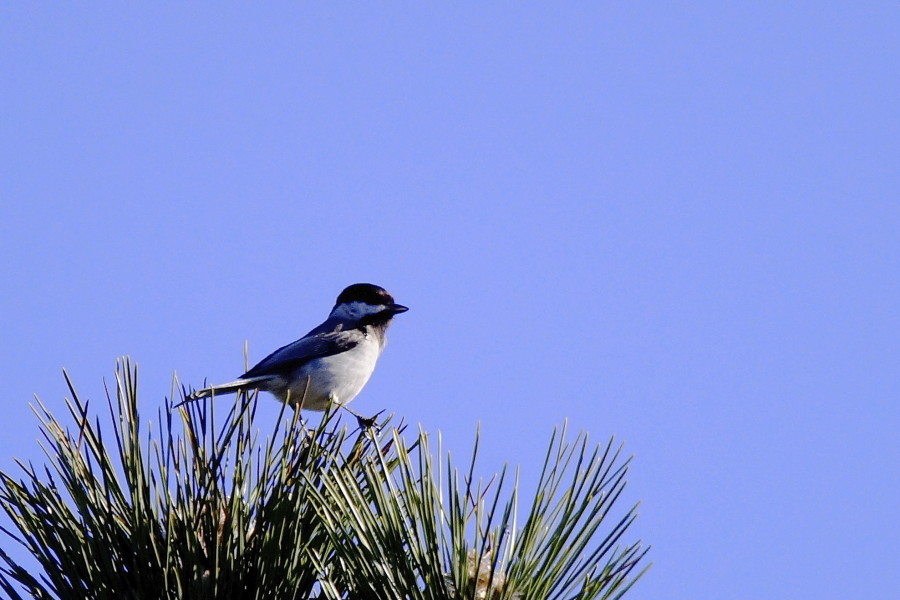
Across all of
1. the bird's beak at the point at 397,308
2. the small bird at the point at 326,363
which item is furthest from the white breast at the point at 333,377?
the bird's beak at the point at 397,308

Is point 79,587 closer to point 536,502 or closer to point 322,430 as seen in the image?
point 322,430

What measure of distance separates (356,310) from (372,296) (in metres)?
0.18

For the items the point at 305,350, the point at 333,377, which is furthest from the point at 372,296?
the point at 333,377

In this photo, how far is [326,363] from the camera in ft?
23.1

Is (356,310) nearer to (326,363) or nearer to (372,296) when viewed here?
(372,296)

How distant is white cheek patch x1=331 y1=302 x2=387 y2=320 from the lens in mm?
8289

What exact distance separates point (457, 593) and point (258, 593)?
20.6 inches

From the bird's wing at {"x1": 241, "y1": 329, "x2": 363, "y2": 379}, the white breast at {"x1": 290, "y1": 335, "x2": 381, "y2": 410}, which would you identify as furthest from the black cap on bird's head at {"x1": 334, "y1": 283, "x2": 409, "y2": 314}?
the white breast at {"x1": 290, "y1": 335, "x2": 381, "y2": 410}

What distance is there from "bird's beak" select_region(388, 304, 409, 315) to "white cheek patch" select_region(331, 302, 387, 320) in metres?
0.06

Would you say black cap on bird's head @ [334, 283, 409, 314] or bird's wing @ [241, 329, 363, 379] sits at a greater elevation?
black cap on bird's head @ [334, 283, 409, 314]

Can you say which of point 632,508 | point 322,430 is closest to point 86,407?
point 322,430

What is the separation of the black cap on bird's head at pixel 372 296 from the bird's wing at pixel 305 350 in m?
0.65

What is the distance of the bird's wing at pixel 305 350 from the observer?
684 centimetres

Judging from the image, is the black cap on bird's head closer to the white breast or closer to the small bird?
the small bird
